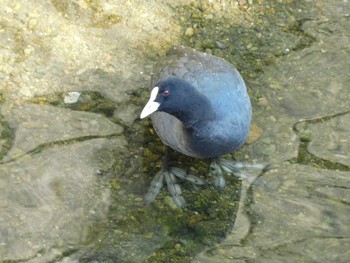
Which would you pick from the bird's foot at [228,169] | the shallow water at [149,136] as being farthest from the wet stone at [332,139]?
the bird's foot at [228,169]

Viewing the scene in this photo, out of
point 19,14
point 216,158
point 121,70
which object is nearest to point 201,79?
point 216,158

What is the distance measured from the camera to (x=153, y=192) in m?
3.88

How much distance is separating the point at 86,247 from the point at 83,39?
1.60 meters

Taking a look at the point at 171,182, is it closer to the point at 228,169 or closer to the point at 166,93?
the point at 228,169

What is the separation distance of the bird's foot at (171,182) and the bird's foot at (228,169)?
89 millimetres

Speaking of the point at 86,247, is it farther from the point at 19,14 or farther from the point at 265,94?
the point at 19,14

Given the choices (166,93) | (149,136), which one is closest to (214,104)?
(166,93)

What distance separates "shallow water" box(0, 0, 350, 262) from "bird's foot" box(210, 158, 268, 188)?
0.14ft

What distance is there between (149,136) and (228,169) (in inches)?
19.5

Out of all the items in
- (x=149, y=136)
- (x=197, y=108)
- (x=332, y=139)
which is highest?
(x=197, y=108)

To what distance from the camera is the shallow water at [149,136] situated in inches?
141

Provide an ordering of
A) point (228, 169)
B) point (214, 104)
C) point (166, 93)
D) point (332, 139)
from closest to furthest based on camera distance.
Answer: point (166, 93) → point (214, 104) → point (228, 169) → point (332, 139)

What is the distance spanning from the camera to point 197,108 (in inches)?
142

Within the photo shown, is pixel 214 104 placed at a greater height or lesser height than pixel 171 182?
greater
